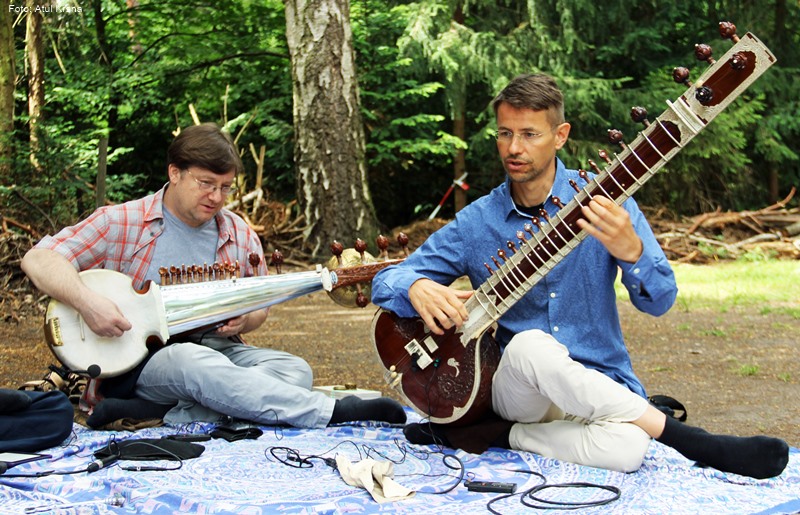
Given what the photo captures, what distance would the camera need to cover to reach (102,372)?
360cm

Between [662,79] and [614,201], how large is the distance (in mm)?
10272

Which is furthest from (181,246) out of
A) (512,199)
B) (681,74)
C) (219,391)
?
(681,74)

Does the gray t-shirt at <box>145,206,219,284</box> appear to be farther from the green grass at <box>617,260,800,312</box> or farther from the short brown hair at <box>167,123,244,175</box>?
the green grass at <box>617,260,800,312</box>

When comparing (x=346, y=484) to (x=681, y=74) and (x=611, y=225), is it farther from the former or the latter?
(x=681, y=74)

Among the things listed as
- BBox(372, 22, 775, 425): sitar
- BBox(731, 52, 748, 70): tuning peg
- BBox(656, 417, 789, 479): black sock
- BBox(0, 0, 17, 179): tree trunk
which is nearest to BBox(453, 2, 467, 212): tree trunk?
BBox(0, 0, 17, 179): tree trunk

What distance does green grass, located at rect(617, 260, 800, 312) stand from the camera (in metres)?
7.73

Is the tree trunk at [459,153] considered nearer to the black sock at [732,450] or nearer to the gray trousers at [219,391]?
the gray trousers at [219,391]

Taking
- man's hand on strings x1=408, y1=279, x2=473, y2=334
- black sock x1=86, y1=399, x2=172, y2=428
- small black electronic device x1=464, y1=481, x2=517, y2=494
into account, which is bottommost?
small black electronic device x1=464, y1=481, x2=517, y2=494

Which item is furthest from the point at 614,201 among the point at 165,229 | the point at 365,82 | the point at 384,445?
the point at 365,82

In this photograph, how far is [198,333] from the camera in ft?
12.8

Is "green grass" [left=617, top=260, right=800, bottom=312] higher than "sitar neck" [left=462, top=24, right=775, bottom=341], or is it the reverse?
"sitar neck" [left=462, top=24, right=775, bottom=341]

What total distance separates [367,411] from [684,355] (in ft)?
9.43

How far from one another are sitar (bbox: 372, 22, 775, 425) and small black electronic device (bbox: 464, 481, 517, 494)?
385mm

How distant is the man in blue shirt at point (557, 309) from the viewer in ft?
9.59
